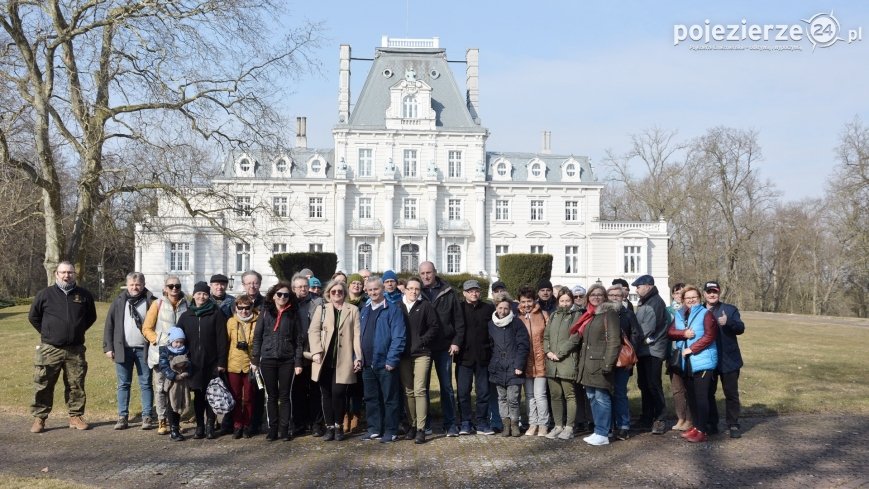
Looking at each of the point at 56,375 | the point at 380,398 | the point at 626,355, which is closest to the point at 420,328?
the point at 380,398

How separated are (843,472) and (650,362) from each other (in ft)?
7.42

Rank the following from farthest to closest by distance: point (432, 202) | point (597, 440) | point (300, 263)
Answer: point (432, 202), point (300, 263), point (597, 440)

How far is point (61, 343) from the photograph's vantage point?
27.1 feet

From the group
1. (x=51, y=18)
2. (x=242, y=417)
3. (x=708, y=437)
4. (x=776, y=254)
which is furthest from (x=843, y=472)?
(x=776, y=254)

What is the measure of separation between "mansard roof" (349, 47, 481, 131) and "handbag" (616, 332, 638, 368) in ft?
118

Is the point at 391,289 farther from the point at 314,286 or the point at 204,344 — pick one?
the point at 204,344

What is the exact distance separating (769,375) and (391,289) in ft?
25.8

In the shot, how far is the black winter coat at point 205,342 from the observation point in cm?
786

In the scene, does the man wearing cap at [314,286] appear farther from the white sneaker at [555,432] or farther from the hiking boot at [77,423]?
the white sneaker at [555,432]

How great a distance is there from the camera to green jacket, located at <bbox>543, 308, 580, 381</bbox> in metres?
7.99

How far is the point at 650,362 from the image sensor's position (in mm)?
8414

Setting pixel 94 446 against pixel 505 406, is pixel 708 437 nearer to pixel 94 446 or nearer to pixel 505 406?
pixel 505 406

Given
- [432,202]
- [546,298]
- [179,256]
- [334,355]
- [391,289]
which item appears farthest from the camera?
[432,202]

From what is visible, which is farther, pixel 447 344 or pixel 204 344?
pixel 447 344
